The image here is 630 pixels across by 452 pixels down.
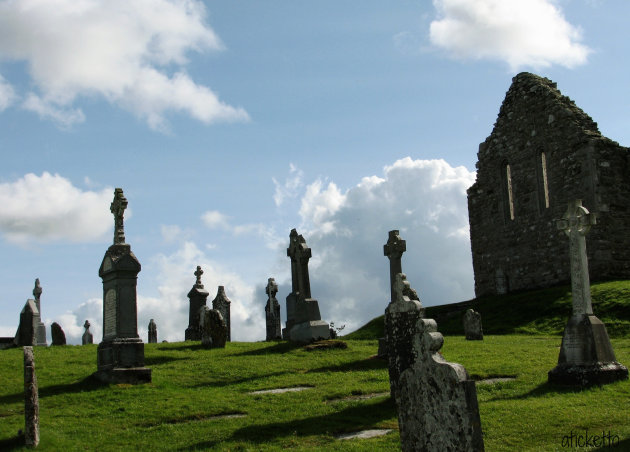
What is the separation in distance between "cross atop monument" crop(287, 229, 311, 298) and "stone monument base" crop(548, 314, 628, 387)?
999 cm

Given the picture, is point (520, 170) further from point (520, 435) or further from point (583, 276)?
point (520, 435)

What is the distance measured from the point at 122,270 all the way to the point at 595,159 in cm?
2206

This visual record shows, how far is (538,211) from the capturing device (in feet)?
117

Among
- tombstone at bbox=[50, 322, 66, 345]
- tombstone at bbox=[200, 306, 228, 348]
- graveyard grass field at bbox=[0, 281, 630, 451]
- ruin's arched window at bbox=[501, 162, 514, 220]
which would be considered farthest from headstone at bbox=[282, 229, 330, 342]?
ruin's arched window at bbox=[501, 162, 514, 220]

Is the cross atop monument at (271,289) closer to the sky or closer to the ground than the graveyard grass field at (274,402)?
closer to the sky

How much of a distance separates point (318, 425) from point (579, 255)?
652cm

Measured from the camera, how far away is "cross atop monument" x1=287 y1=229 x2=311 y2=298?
77.8 feet

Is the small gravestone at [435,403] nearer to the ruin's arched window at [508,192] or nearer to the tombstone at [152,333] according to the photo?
the tombstone at [152,333]

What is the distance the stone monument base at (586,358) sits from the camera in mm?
14148

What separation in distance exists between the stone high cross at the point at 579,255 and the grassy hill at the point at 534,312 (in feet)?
32.3

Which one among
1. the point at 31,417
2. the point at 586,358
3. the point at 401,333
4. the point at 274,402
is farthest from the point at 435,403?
the point at 586,358

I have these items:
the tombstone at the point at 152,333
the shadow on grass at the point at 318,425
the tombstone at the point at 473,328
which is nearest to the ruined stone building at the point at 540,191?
the tombstone at the point at 473,328

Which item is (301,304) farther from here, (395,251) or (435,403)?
(435,403)

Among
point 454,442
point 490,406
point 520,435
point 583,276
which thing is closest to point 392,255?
point 583,276
